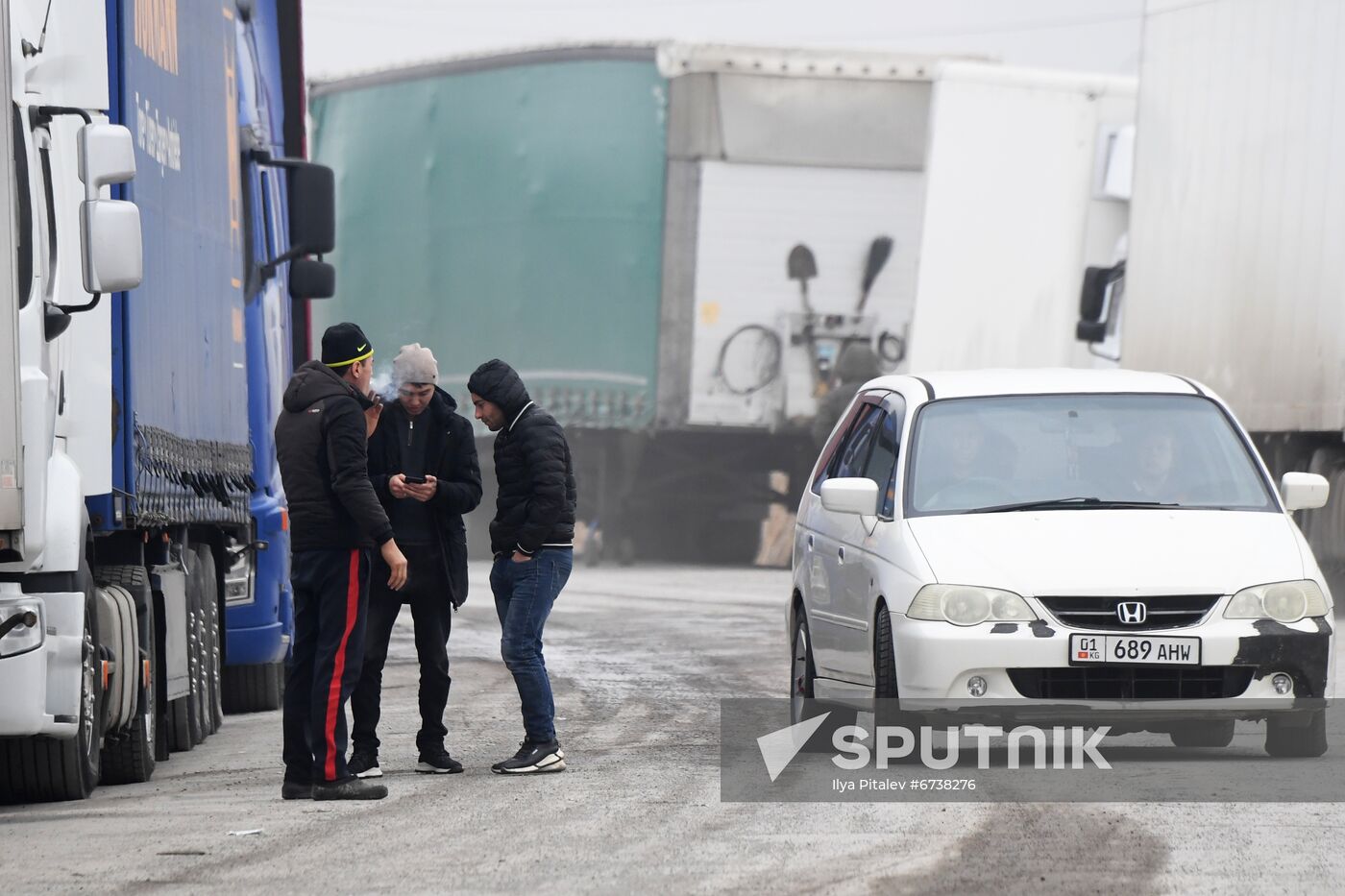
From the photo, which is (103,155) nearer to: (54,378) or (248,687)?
(54,378)

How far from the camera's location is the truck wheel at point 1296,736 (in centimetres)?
926

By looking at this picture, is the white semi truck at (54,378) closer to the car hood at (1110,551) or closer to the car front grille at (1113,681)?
the car hood at (1110,551)

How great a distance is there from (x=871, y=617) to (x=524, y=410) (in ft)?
5.20

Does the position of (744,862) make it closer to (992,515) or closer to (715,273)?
(992,515)

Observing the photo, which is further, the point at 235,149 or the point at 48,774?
the point at 235,149

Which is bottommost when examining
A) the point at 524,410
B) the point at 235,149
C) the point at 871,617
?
the point at 871,617

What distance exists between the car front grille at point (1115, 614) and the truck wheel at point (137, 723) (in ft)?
11.8

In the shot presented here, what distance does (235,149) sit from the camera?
41.2 ft

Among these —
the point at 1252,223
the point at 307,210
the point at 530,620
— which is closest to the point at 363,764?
the point at 530,620

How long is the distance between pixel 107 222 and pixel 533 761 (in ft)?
8.51

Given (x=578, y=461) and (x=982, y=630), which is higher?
(x=982, y=630)

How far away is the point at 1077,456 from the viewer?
9.92 meters

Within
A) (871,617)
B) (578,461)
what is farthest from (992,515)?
(578,461)

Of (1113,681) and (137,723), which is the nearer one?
(1113,681)
